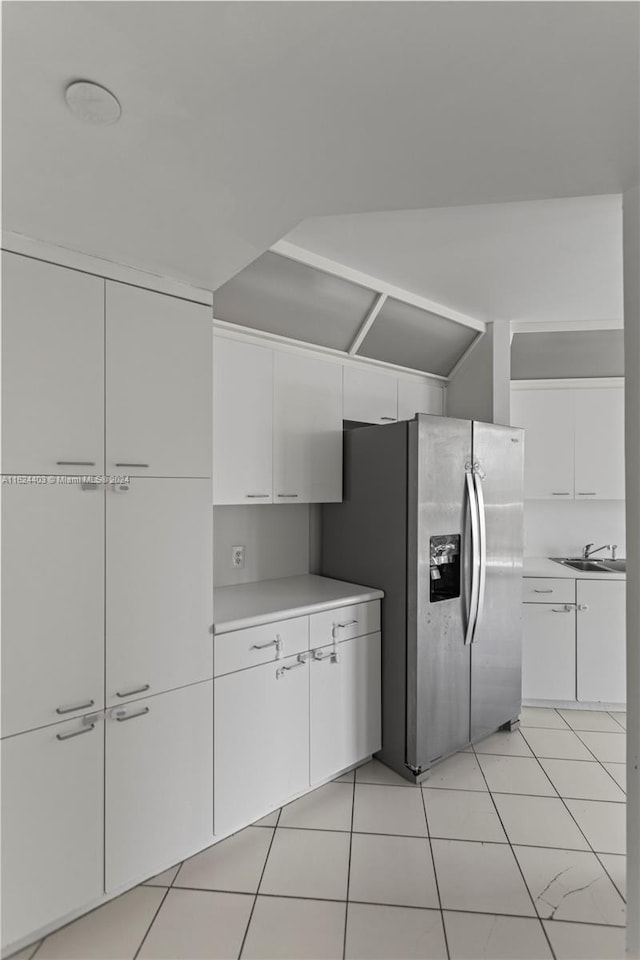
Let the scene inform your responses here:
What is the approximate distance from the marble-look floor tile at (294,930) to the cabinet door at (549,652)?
207 cm

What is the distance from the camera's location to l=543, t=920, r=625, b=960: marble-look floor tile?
5.07 ft

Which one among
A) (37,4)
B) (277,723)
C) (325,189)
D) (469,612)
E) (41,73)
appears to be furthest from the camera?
(469,612)

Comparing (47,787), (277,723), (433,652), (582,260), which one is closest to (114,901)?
(47,787)

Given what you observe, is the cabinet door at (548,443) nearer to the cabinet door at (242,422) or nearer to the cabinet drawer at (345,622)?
the cabinet drawer at (345,622)

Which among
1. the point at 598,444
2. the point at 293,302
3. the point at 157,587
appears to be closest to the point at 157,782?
the point at 157,587

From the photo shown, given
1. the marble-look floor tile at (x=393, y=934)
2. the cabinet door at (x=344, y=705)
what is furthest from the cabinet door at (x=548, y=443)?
the marble-look floor tile at (x=393, y=934)

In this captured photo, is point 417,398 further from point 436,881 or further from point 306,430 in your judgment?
point 436,881

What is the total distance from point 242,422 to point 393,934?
2091 mm

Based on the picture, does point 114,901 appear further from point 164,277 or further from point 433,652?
point 164,277

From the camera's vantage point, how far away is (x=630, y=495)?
146cm

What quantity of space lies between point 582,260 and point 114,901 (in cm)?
333

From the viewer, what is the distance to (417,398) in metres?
3.46

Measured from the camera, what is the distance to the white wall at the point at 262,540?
277cm

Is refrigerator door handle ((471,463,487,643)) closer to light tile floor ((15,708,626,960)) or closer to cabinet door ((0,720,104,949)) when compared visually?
light tile floor ((15,708,626,960))
